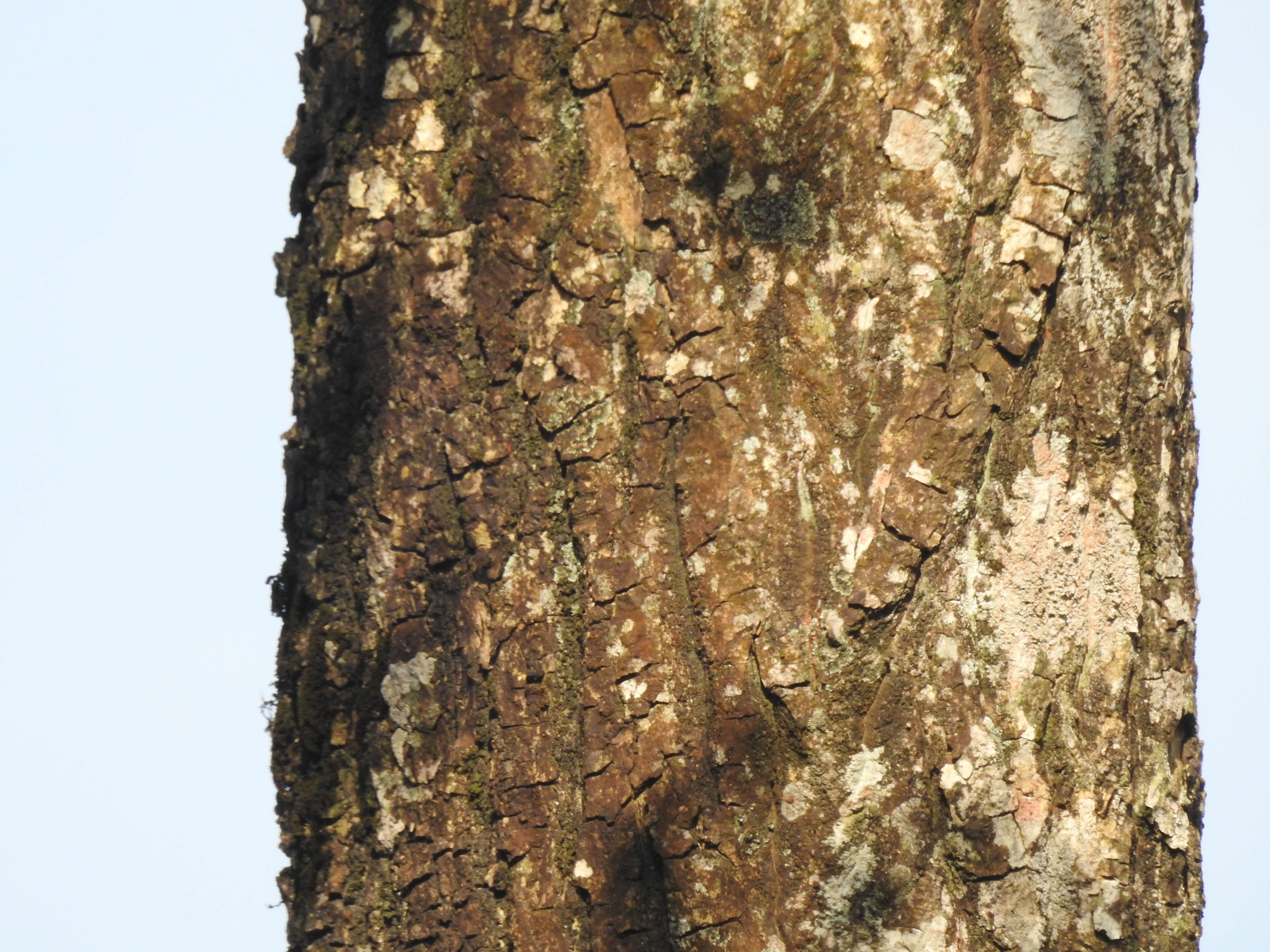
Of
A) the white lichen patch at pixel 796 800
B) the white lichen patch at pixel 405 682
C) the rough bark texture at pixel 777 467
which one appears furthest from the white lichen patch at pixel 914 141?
the white lichen patch at pixel 405 682

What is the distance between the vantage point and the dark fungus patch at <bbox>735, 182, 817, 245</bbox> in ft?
4.40

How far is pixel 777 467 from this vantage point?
52.6 inches

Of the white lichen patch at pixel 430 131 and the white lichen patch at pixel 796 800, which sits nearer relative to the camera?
the white lichen patch at pixel 796 800

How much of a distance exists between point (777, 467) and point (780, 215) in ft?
0.90

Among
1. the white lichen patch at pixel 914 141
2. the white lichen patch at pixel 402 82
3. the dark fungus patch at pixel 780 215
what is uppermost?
the white lichen patch at pixel 402 82

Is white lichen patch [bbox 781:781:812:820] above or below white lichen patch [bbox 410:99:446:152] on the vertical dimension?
below

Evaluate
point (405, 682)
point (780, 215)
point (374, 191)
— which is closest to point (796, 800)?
point (405, 682)

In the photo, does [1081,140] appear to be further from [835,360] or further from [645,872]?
[645,872]

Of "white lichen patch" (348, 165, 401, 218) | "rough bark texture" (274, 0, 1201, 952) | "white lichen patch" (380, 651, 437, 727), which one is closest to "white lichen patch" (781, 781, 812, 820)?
"rough bark texture" (274, 0, 1201, 952)

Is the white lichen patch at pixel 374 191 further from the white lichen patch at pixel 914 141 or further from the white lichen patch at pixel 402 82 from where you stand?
the white lichen patch at pixel 914 141

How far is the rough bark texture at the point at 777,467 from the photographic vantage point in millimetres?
1320

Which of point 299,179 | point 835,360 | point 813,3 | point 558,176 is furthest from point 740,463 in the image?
point 299,179

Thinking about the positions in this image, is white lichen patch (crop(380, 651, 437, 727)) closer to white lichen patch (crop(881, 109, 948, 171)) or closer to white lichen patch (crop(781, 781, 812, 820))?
white lichen patch (crop(781, 781, 812, 820))

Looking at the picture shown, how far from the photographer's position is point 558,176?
4.57 feet
